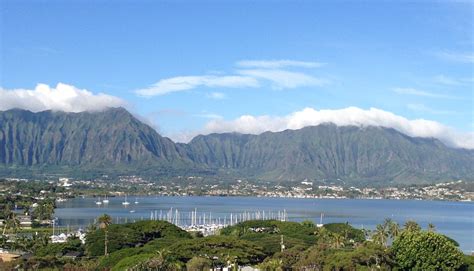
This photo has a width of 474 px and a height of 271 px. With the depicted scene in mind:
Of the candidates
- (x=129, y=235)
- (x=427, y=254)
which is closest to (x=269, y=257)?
(x=427, y=254)

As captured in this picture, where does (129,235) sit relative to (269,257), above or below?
above

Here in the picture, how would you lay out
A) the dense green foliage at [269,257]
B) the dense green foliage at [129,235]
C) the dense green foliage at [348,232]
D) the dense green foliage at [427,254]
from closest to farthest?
the dense green foliage at [269,257] < the dense green foliage at [427,254] < the dense green foliage at [129,235] < the dense green foliage at [348,232]

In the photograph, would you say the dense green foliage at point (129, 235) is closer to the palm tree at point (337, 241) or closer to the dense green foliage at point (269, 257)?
the dense green foliage at point (269, 257)

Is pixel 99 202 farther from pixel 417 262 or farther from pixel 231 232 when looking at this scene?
Result: pixel 417 262

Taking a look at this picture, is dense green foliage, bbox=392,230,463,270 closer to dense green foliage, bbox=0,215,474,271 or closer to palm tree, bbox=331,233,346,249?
dense green foliage, bbox=0,215,474,271

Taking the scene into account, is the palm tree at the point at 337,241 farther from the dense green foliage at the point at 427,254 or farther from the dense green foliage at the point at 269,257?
the dense green foliage at the point at 427,254

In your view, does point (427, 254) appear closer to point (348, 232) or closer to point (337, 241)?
point (337, 241)

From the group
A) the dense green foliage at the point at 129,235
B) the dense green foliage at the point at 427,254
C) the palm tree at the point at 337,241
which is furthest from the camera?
the palm tree at the point at 337,241

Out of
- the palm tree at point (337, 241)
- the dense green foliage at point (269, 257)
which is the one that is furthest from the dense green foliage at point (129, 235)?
the palm tree at point (337, 241)

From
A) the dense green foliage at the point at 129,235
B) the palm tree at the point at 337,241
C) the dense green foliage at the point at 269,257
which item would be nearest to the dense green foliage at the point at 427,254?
the dense green foliage at the point at 269,257

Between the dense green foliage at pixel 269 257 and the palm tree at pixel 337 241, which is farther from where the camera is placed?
the palm tree at pixel 337 241
